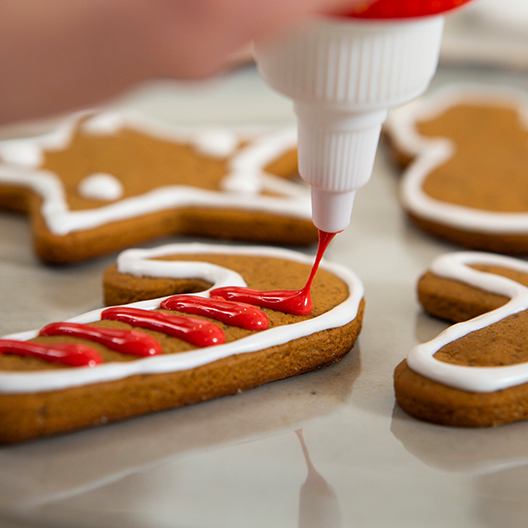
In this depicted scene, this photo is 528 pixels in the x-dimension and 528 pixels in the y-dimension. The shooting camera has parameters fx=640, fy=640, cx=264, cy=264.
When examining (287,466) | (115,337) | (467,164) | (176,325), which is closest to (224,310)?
(176,325)

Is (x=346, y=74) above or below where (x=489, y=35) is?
above

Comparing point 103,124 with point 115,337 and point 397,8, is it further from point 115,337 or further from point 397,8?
point 397,8

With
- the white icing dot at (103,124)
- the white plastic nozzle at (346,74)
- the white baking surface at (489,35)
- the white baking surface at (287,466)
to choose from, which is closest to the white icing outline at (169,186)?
the white icing dot at (103,124)

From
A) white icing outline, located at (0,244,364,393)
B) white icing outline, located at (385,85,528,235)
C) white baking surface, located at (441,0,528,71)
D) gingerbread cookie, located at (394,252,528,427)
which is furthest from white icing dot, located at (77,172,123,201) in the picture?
white baking surface, located at (441,0,528,71)

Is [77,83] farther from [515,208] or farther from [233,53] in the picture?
[515,208]

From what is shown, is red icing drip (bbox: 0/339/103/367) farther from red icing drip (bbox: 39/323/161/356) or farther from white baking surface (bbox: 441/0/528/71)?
white baking surface (bbox: 441/0/528/71)

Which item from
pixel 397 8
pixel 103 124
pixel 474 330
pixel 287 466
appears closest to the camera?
pixel 397 8
